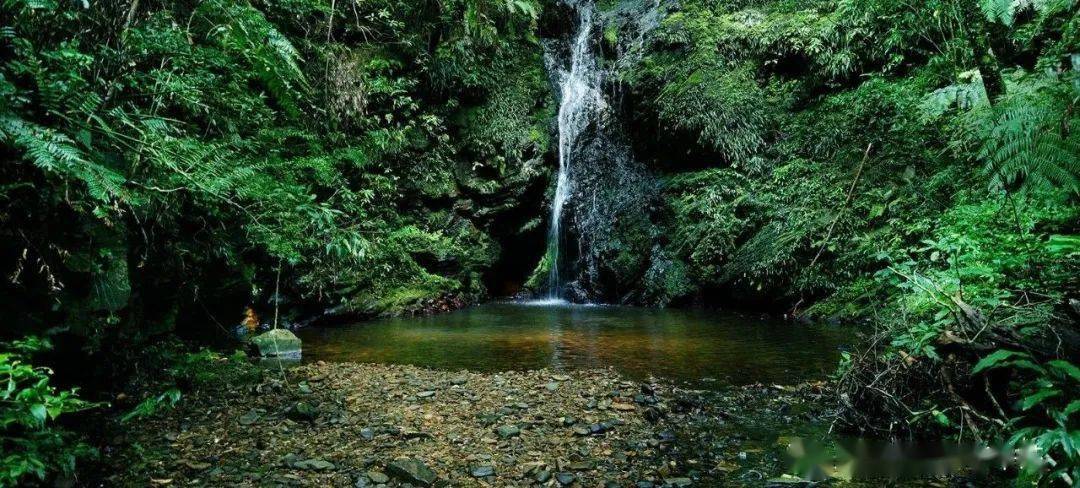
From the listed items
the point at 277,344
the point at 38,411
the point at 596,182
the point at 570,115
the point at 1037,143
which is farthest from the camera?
the point at 570,115

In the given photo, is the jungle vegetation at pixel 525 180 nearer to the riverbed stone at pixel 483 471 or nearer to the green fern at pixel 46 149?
the green fern at pixel 46 149

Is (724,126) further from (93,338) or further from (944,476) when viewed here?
(93,338)

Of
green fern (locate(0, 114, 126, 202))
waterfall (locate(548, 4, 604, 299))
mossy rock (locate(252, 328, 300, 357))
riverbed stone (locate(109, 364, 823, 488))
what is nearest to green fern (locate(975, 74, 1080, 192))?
riverbed stone (locate(109, 364, 823, 488))

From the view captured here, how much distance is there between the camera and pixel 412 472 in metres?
2.89

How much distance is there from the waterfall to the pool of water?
4.21 m

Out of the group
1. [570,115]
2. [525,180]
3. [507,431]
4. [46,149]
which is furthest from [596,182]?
[46,149]

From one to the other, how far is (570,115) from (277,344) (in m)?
10.4

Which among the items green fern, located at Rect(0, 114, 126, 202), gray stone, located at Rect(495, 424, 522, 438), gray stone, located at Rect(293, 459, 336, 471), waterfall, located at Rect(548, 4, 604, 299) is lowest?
gray stone, located at Rect(495, 424, 522, 438)

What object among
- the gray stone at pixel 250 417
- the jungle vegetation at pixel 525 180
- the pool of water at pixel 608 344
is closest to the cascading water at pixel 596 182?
the jungle vegetation at pixel 525 180

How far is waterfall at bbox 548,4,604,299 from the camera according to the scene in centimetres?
1392

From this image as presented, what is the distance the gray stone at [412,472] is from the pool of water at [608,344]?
257cm

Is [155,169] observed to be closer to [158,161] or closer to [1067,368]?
[158,161]

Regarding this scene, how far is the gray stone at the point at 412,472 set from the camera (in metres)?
2.84

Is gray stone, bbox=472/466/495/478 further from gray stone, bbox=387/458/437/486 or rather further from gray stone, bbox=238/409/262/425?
gray stone, bbox=238/409/262/425
